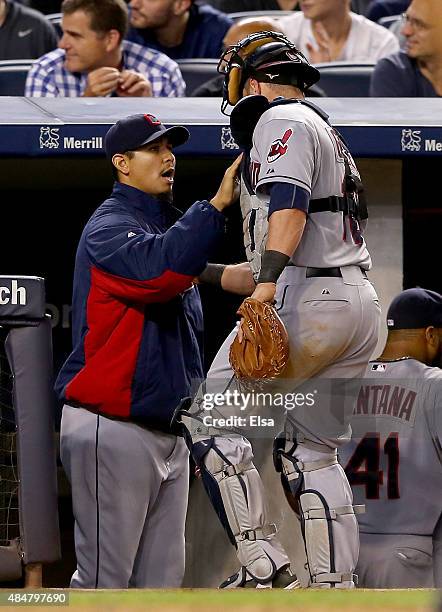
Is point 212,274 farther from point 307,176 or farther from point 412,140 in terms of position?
point 412,140

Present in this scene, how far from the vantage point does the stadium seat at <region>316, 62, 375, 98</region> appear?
6.12 metres

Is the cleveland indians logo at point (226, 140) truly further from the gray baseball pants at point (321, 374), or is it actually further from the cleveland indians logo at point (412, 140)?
the gray baseball pants at point (321, 374)

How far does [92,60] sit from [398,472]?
2.92m

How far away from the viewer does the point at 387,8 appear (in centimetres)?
771

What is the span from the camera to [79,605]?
3.11m

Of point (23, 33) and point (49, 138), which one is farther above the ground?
point (23, 33)

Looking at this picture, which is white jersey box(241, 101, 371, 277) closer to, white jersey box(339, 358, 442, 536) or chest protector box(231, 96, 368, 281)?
chest protector box(231, 96, 368, 281)

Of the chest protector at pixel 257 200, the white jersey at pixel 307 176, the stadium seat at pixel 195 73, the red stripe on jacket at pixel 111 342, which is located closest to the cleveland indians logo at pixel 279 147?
the white jersey at pixel 307 176

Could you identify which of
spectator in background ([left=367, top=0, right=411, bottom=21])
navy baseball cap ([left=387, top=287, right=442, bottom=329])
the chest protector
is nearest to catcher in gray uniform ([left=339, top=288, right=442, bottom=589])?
navy baseball cap ([left=387, top=287, right=442, bottom=329])

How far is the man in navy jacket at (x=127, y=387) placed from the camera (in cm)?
381

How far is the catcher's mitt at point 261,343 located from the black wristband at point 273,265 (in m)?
0.07

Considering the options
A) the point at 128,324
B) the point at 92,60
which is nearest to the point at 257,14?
the point at 92,60

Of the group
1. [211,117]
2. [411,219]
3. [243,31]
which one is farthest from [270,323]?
[243,31]

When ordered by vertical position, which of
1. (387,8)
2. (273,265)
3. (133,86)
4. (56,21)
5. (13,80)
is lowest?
(273,265)
